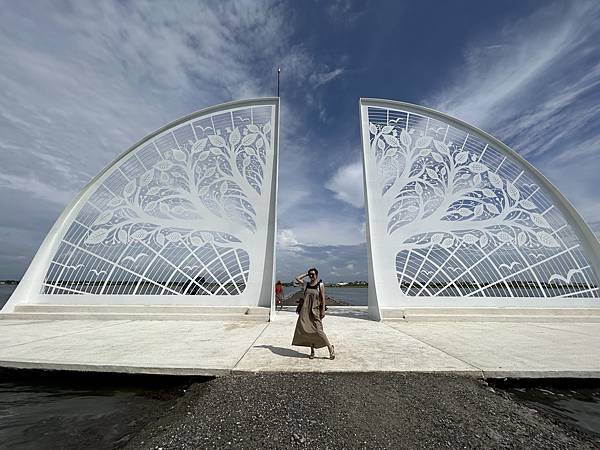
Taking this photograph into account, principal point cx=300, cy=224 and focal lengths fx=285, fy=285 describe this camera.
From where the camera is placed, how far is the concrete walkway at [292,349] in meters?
3.30

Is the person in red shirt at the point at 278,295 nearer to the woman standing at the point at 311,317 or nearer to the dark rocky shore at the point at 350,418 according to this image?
the woman standing at the point at 311,317

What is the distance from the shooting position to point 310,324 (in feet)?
12.7

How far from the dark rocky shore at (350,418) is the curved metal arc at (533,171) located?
841cm

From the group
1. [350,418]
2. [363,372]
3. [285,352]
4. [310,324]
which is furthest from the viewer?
[285,352]

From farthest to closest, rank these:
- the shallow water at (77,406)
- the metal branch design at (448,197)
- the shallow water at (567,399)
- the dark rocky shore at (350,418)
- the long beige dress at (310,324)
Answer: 1. the metal branch design at (448,197)
2. the long beige dress at (310,324)
3. the shallow water at (567,399)
4. the shallow water at (77,406)
5. the dark rocky shore at (350,418)

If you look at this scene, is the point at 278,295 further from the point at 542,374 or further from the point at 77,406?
the point at 542,374

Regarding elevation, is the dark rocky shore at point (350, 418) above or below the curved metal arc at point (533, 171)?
below

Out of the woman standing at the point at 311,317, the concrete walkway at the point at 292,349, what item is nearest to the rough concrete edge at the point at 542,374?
the concrete walkway at the point at 292,349

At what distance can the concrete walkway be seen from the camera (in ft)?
10.8

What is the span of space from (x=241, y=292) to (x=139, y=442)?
5.90 metres

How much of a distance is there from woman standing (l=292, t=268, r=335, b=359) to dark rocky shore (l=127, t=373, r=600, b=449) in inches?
33.9

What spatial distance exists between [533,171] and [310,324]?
910 centimetres

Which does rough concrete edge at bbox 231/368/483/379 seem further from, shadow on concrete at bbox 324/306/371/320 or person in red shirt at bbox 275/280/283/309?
person in red shirt at bbox 275/280/283/309

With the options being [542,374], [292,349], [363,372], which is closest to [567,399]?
[542,374]
